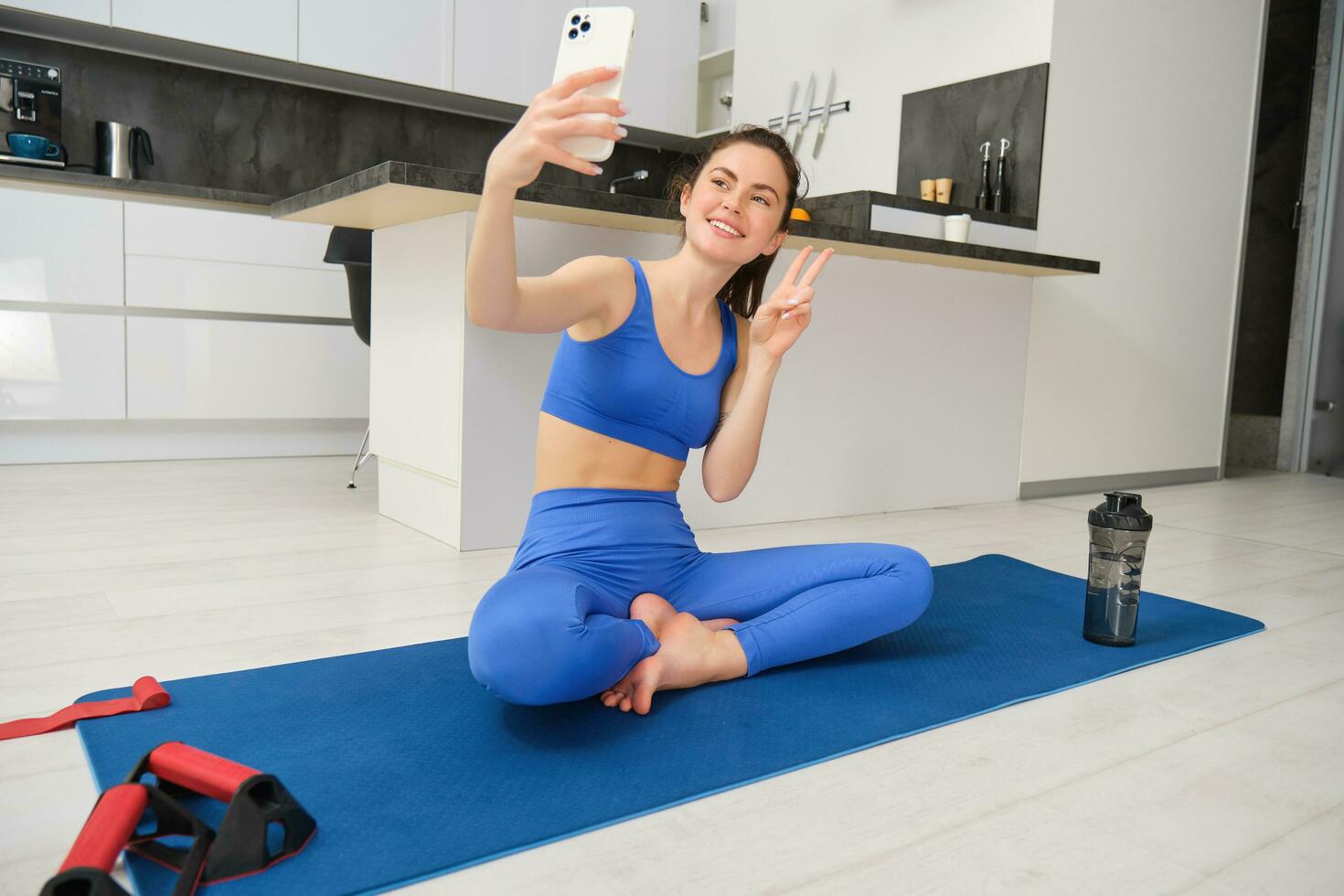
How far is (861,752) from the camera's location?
130 cm

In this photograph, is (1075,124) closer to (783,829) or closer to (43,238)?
(783,829)

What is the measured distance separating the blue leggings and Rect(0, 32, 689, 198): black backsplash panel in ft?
8.99

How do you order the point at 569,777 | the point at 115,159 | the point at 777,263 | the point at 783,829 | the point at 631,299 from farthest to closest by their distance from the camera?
the point at 115,159
the point at 777,263
the point at 631,299
the point at 569,777
the point at 783,829

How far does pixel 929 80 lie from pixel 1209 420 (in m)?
2.01

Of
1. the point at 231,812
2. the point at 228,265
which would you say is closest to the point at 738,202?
the point at 231,812

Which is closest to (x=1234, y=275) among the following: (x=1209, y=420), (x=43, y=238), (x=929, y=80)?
(x=1209, y=420)

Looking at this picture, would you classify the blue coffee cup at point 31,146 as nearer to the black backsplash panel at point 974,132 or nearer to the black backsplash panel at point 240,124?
the black backsplash panel at point 240,124

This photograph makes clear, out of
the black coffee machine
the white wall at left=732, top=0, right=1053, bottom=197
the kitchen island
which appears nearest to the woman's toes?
the kitchen island

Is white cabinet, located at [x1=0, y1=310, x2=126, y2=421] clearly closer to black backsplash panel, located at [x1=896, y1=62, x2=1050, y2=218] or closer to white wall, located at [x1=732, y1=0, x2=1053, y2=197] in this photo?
white wall, located at [x1=732, y1=0, x2=1053, y2=197]

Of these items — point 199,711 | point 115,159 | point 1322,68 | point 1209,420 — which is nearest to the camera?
point 199,711

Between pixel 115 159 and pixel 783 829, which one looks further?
pixel 115 159

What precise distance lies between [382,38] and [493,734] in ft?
13.0

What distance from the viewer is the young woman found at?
145 cm

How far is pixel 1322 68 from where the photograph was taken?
4863mm
